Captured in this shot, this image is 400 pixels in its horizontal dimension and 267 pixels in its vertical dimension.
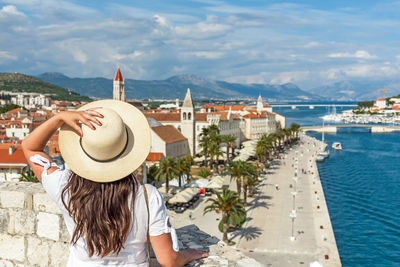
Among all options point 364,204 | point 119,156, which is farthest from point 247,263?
point 364,204

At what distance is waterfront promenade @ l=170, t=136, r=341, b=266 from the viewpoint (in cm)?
2497

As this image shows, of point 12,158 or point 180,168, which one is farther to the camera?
point 180,168

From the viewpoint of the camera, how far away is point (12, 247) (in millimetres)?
4586

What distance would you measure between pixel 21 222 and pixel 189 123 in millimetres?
63546

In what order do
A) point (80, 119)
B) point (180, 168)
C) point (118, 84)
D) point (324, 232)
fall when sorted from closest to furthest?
1. point (80, 119)
2. point (324, 232)
3. point (180, 168)
4. point (118, 84)

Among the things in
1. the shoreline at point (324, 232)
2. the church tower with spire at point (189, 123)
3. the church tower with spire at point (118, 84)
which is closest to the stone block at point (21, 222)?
the shoreline at point (324, 232)

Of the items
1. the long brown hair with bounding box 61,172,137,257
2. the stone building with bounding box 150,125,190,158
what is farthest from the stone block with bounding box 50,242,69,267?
the stone building with bounding box 150,125,190,158

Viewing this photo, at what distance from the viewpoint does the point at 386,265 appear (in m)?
26.5

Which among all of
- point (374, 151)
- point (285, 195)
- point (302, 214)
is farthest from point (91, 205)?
point (374, 151)

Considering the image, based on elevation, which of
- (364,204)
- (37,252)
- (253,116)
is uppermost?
(253,116)

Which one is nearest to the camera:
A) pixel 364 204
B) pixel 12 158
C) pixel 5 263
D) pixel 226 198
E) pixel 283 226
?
pixel 5 263

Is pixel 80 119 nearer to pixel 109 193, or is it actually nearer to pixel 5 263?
pixel 109 193

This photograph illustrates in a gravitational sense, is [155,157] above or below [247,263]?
below

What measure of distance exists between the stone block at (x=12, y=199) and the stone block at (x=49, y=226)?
0.99 feet
